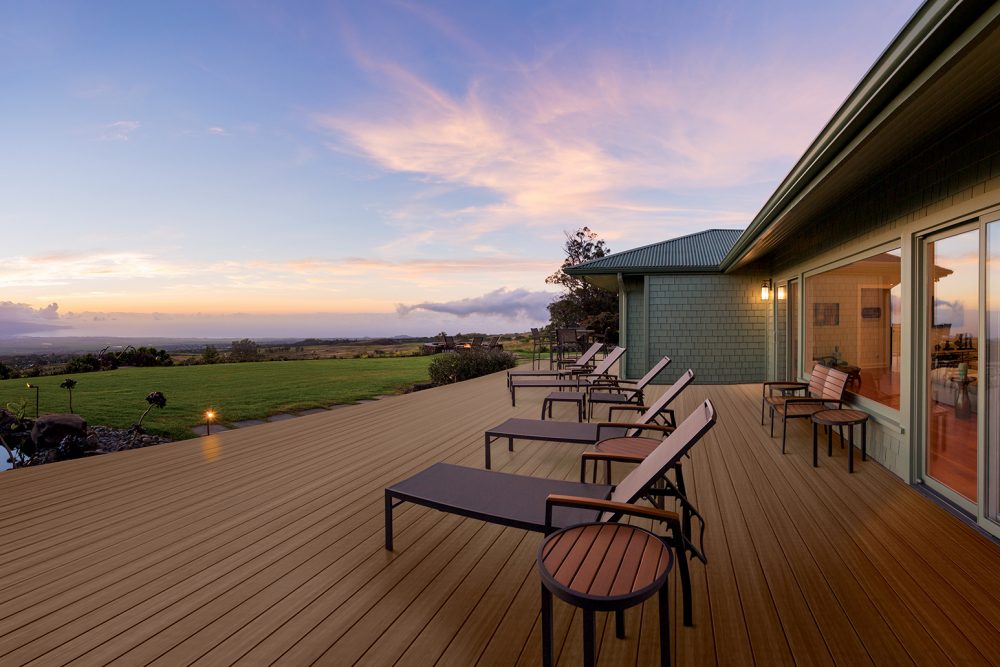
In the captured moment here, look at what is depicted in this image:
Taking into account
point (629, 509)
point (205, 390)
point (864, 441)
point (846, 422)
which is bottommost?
point (205, 390)

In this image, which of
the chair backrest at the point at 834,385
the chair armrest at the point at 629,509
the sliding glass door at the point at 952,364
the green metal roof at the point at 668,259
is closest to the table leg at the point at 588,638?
the chair armrest at the point at 629,509

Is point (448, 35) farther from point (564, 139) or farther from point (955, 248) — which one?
point (955, 248)

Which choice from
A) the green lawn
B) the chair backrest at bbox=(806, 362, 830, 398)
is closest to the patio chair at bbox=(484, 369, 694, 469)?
the chair backrest at bbox=(806, 362, 830, 398)

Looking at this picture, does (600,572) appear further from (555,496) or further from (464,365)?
(464,365)

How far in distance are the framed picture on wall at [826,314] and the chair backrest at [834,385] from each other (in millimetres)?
998

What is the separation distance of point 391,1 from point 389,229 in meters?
6.49

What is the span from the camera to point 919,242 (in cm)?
386

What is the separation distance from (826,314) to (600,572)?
6.48 meters

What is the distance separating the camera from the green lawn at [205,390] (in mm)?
7832

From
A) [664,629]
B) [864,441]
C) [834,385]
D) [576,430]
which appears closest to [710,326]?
[834,385]

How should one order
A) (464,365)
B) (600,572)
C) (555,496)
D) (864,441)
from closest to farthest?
(600,572) < (555,496) < (864,441) < (464,365)

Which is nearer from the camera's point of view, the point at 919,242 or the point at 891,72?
the point at 891,72

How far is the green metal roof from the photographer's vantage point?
34.0 feet

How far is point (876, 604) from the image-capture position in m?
2.13
